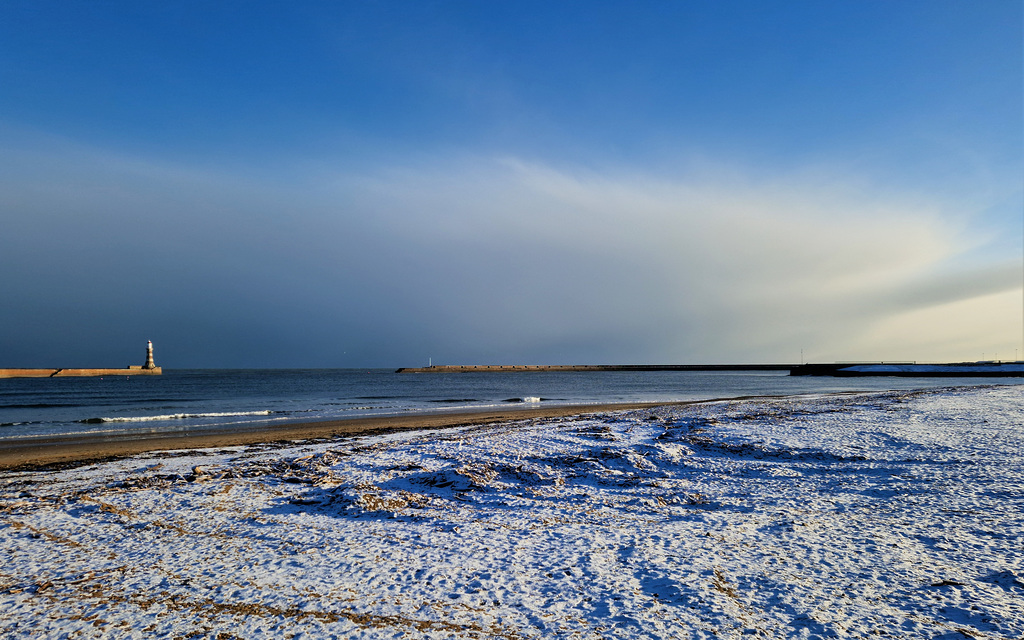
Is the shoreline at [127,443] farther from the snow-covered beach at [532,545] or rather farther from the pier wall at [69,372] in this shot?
the pier wall at [69,372]

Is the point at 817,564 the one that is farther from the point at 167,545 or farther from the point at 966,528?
the point at 167,545

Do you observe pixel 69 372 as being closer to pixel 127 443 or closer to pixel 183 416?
pixel 183 416

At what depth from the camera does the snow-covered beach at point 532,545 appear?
4723 mm

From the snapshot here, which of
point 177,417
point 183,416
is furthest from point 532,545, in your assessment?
point 183,416

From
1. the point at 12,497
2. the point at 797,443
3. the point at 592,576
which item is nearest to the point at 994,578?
the point at 592,576

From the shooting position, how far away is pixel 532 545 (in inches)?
262

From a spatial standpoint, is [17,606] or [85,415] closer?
[17,606]

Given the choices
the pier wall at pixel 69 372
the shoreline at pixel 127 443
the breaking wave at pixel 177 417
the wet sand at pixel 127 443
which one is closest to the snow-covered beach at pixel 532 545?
the shoreline at pixel 127 443

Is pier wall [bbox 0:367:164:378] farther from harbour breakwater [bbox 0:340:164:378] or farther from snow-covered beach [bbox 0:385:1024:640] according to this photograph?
snow-covered beach [bbox 0:385:1024:640]

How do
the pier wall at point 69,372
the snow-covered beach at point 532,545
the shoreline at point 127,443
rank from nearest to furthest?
the snow-covered beach at point 532,545, the shoreline at point 127,443, the pier wall at point 69,372

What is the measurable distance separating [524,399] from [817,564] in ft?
129

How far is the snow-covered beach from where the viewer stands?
472cm

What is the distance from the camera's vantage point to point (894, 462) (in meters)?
11.0

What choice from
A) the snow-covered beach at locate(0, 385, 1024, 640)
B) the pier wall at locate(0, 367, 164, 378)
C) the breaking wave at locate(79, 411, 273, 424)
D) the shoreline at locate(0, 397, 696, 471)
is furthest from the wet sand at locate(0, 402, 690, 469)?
the pier wall at locate(0, 367, 164, 378)
